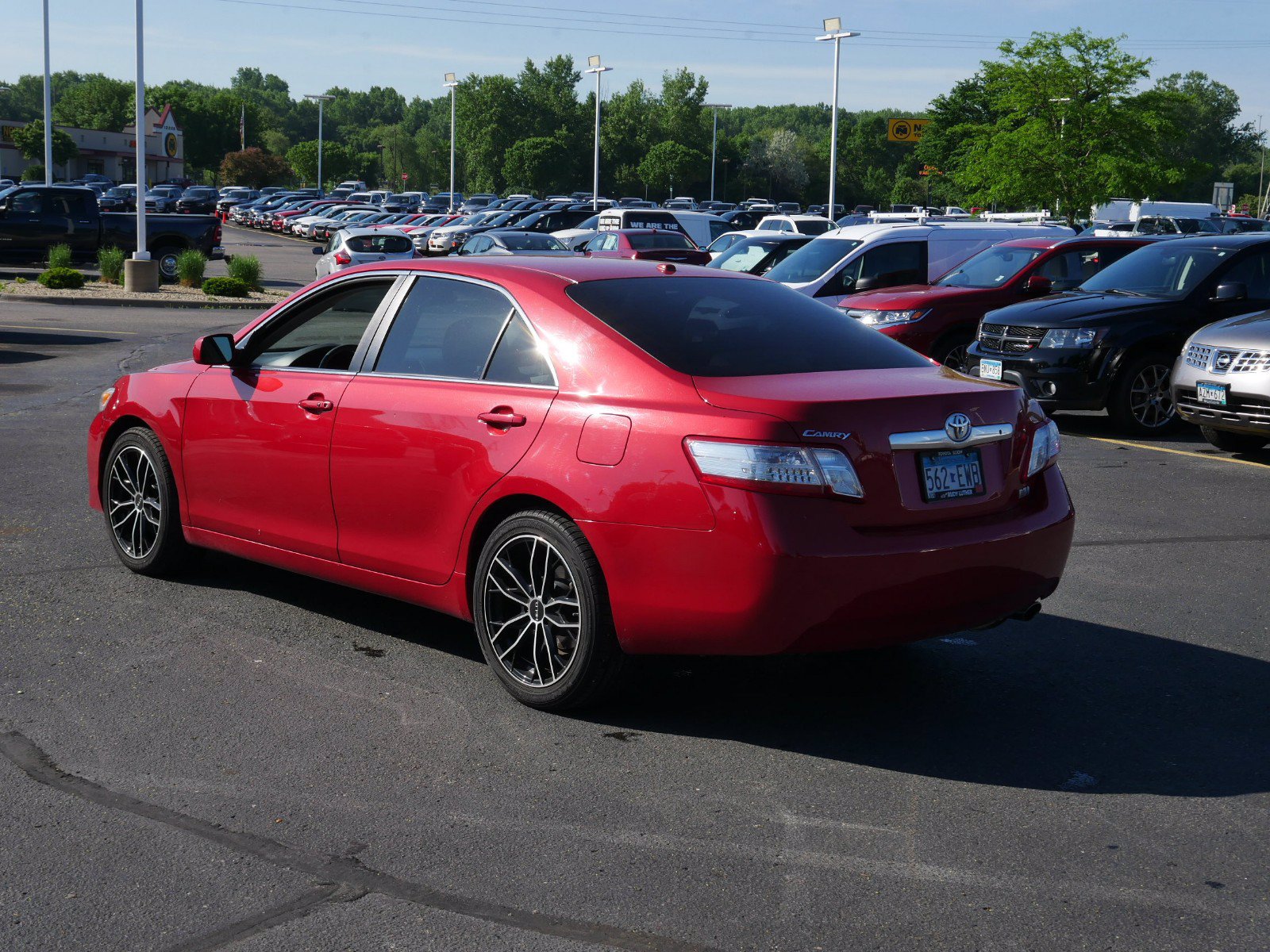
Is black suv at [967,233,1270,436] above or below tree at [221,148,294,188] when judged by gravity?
below

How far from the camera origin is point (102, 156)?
12231 centimetres

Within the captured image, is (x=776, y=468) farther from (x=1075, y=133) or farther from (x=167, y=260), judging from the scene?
(x=1075, y=133)

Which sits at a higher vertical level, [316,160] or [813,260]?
[316,160]

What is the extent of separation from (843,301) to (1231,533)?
820 cm

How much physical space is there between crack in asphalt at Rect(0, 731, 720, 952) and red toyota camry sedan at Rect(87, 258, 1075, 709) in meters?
1.28

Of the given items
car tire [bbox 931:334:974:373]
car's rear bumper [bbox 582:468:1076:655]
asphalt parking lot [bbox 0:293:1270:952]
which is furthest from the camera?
car tire [bbox 931:334:974:373]

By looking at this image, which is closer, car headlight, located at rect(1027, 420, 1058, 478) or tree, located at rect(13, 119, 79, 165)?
car headlight, located at rect(1027, 420, 1058, 478)

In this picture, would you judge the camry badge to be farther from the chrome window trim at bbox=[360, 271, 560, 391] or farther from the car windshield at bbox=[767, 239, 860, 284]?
the car windshield at bbox=[767, 239, 860, 284]

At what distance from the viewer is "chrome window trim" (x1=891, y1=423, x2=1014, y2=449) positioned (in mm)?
4539

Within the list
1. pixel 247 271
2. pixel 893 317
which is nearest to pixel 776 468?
pixel 893 317

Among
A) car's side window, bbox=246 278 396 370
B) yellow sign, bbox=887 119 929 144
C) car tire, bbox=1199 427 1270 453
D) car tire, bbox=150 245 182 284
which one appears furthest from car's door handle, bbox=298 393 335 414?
yellow sign, bbox=887 119 929 144

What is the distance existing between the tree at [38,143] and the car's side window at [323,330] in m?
105

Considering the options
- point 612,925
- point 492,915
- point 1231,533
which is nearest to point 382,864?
point 492,915

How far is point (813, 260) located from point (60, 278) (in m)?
16.3
